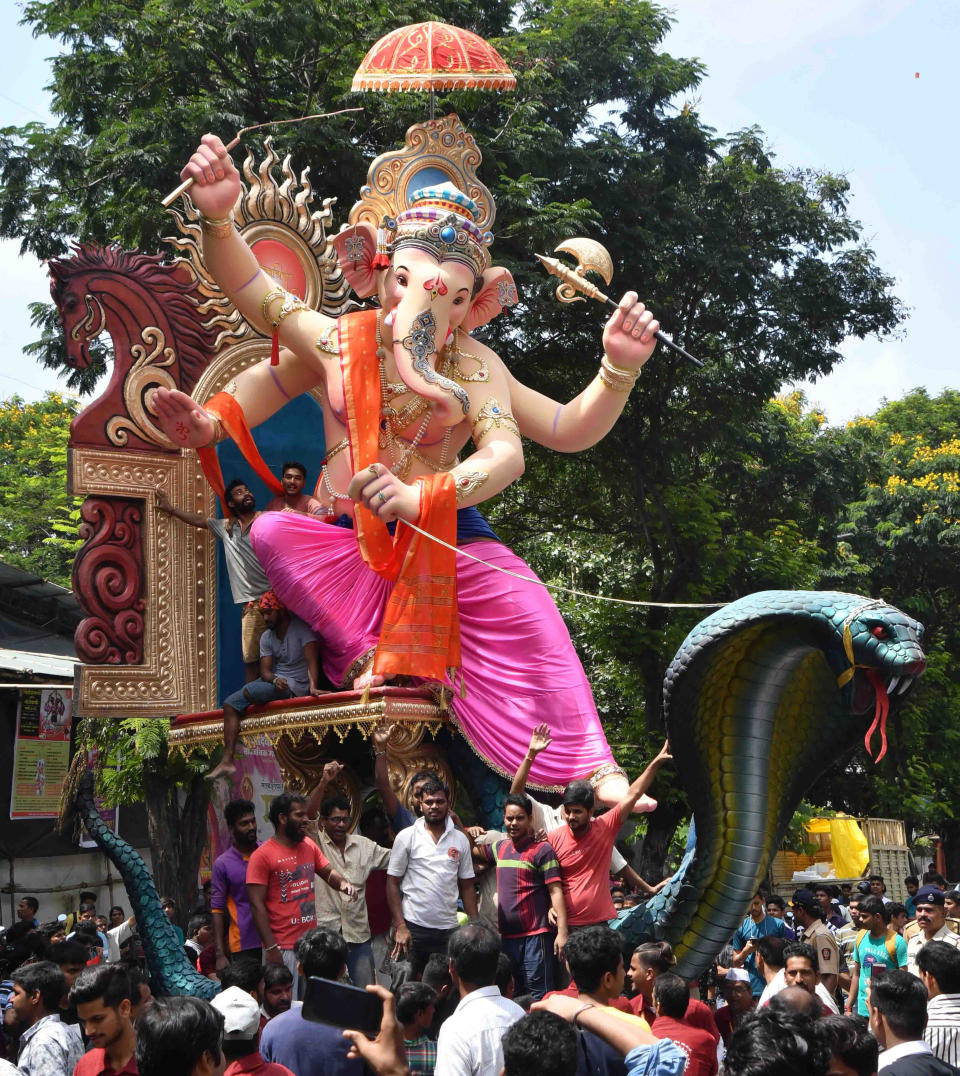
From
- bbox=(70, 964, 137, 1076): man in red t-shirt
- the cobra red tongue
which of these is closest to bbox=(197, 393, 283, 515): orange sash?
the cobra red tongue

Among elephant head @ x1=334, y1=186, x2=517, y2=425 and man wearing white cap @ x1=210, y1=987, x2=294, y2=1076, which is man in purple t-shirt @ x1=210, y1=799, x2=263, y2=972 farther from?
man wearing white cap @ x1=210, y1=987, x2=294, y2=1076

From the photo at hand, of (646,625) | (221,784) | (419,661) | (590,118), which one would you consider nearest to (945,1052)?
(419,661)

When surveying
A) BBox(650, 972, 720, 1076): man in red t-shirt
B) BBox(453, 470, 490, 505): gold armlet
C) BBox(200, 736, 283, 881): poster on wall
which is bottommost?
BBox(650, 972, 720, 1076): man in red t-shirt

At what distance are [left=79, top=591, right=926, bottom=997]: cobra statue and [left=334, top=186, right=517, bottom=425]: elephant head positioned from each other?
2.54m

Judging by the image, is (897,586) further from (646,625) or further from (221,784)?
(221,784)

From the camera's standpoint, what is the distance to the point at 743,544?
635 inches

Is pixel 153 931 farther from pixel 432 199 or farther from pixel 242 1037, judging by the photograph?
pixel 432 199

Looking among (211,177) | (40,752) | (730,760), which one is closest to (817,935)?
(730,760)

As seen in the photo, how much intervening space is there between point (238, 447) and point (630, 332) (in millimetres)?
2567

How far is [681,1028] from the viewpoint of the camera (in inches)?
179

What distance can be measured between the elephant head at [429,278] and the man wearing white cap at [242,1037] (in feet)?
16.0

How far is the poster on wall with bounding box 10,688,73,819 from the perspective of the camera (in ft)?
48.2

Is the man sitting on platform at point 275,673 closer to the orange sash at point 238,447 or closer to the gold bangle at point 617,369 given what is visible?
the orange sash at point 238,447

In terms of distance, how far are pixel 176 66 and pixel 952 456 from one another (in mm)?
16394
